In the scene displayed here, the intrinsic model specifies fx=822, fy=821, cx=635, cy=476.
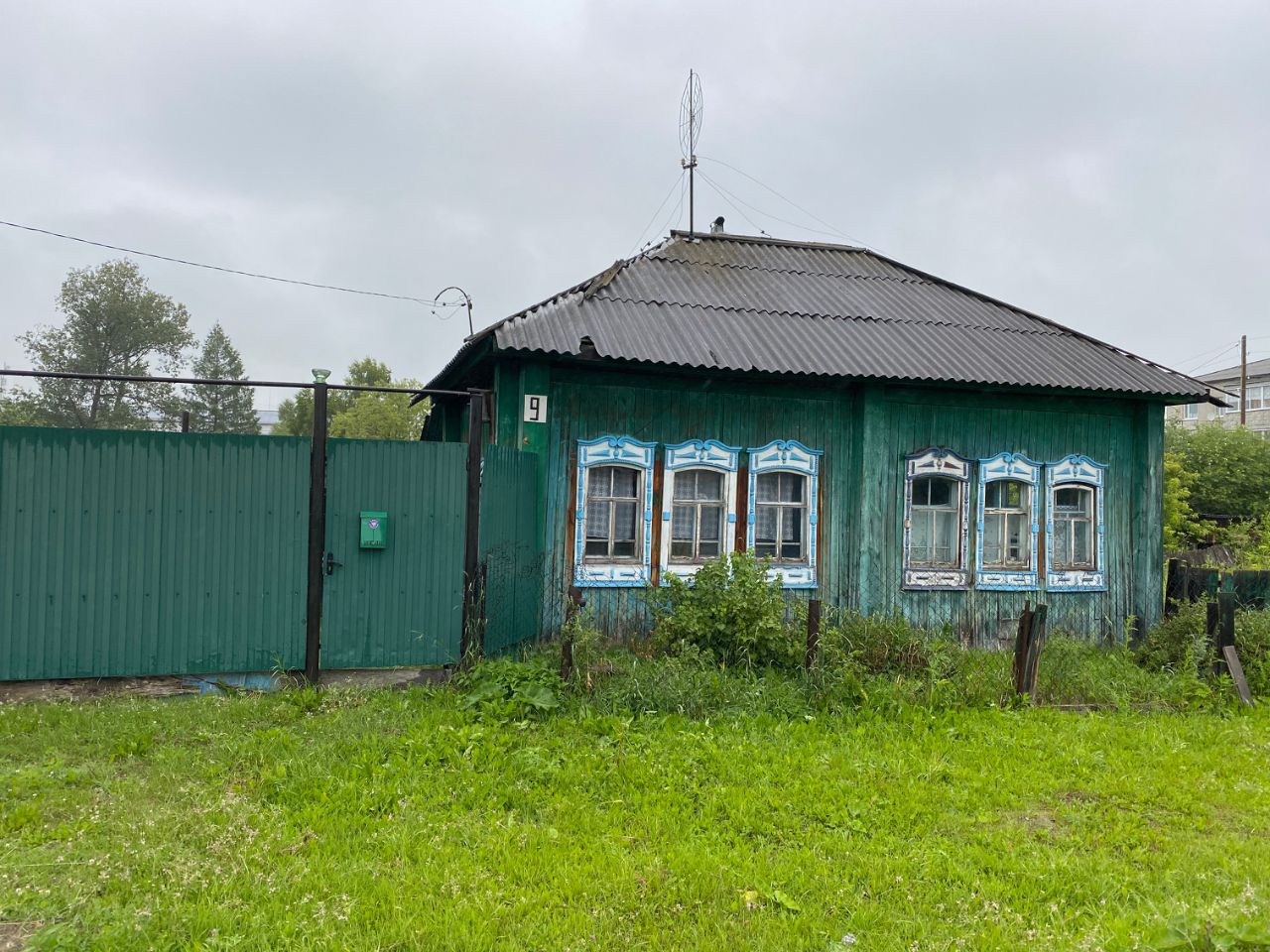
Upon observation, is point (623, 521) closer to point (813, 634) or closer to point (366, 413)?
point (813, 634)

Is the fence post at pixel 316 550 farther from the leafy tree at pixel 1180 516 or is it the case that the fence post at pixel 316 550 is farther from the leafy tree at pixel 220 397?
the leafy tree at pixel 220 397

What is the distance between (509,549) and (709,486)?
2.59m

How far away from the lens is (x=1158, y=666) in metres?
7.93

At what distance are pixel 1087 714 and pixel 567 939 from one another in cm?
521

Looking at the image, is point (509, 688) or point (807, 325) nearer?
point (509, 688)

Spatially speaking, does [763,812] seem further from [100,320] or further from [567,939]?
[100,320]

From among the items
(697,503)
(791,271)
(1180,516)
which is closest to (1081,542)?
(697,503)

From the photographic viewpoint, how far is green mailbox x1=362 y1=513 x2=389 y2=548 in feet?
22.5

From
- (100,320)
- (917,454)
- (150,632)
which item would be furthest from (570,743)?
(100,320)

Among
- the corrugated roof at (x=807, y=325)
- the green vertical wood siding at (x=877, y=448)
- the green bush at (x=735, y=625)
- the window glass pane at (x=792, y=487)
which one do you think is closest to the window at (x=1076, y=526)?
the green vertical wood siding at (x=877, y=448)

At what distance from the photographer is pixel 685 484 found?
9.15 metres

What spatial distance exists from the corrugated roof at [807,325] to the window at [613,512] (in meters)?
1.15

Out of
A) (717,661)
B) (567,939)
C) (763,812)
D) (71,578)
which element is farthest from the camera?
(717,661)

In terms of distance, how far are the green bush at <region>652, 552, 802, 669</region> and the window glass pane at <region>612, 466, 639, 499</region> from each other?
1.80 metres
